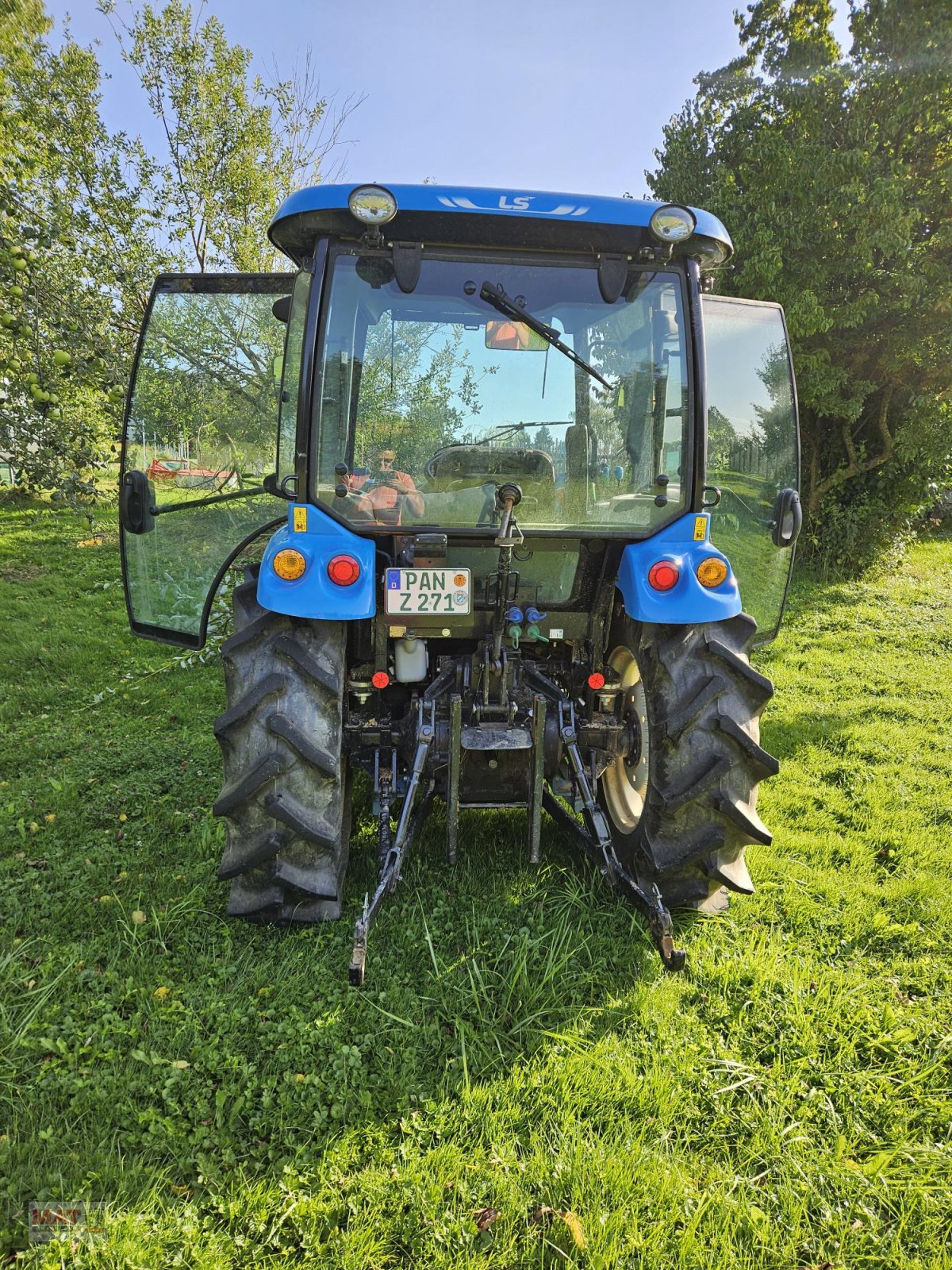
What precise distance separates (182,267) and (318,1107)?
8.57m

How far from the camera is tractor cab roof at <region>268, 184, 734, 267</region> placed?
2.39 m

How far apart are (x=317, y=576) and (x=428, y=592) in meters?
0.36

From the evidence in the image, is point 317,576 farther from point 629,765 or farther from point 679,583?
point 629,765

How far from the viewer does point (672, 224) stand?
8.02 feet

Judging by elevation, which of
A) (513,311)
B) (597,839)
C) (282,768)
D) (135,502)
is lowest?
(597,839)

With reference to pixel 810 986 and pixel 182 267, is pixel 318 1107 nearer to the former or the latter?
pixel 810 986

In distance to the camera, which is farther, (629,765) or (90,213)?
(90,213)

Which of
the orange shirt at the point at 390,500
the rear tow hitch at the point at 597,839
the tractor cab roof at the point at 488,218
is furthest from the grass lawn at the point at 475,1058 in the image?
the tractor cab roof at the point at 488,218

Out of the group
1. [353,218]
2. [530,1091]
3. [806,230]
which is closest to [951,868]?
[530,1091]

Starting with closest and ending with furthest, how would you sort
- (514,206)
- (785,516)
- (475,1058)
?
(475,1058) < (514,206) < (785,516)

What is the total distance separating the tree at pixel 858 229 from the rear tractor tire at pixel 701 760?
290 inches

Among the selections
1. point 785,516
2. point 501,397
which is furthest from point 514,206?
point 785,516

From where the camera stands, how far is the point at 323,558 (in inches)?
→ 99.0

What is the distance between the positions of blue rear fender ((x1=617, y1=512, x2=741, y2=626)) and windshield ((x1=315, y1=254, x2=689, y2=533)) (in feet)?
0.28
